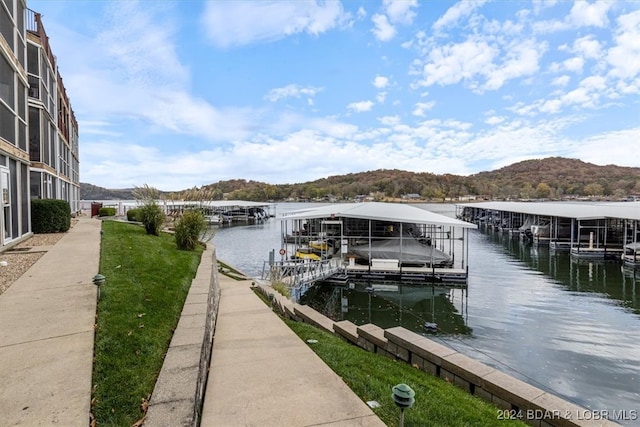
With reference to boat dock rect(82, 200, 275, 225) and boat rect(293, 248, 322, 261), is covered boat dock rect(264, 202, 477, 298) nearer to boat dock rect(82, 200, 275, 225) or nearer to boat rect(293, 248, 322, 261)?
boat rect(293, 248, 322, 261)

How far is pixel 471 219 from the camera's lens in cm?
6034

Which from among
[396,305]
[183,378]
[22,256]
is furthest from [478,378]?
[22,256]

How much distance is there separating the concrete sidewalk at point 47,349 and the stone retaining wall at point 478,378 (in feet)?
12.2

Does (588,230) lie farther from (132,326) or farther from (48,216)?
(48,216)

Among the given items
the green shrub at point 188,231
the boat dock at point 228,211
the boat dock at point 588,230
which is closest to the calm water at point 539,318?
the boat dock at point 588,230

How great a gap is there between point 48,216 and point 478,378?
596 inches

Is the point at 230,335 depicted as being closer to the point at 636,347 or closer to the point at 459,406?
the point at 459,406

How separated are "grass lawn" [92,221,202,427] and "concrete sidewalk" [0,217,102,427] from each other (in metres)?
0.13

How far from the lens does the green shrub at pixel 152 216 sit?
12914 millimetres

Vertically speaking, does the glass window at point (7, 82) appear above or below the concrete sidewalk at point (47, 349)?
above

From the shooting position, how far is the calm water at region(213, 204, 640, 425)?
25.7 ft

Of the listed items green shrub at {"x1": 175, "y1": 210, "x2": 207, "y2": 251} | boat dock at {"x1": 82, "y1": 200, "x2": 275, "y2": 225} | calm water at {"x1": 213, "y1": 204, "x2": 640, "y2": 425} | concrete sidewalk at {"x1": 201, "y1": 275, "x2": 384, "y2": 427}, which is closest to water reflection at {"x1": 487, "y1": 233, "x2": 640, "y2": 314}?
calm water at {"x1": 213, "y1": 204, "x2": 640, "y2": 425}

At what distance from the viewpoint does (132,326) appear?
4.19m

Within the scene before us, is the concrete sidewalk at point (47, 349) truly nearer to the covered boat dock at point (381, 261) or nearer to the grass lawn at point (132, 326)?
the grass lawn at point (132, 326)
